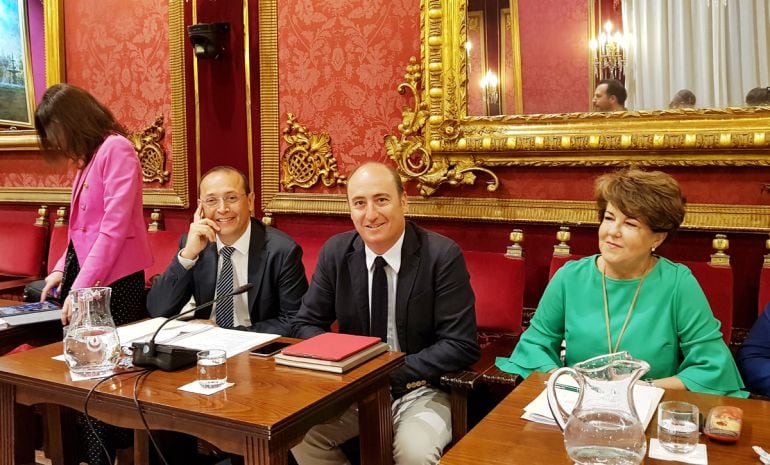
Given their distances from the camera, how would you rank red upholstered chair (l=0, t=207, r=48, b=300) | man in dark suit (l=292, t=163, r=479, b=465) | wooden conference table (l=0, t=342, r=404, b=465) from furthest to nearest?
red upholstered chair (l=0, t=207, r=48, b=300), man in dark suit (l=292, t=163, r=479, b=465), wooden conference table (l=0, t=342, r=404, b=465)

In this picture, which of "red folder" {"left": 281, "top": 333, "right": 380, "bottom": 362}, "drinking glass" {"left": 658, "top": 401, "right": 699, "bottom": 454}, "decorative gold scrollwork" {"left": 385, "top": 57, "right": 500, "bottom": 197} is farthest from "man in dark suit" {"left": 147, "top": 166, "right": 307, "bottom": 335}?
"drinking glass" {"left": 658, "top": 401, "right": 699, "bottom": 454}

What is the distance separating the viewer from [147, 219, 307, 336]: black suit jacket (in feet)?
8.36

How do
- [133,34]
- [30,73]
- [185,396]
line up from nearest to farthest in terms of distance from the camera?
[185,396] < [133,34] < [30,73]

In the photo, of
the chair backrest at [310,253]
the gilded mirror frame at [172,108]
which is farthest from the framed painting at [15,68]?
the chair backrest at [310,253]

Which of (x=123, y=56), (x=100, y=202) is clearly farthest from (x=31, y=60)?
(x=100, y=202)

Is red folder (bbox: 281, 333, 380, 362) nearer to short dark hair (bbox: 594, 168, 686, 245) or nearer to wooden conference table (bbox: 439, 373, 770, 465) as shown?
wooden conference table (bbox: 439, 373, 770, 465)

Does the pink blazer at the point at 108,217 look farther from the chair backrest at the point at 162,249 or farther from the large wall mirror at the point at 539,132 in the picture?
the large wall mirror at the point at 539,132

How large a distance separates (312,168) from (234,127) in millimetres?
541

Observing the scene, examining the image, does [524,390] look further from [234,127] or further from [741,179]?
[234,127]

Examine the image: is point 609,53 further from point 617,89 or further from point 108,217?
point 108,217

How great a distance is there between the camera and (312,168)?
11.5 feet

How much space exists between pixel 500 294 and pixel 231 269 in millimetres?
1025

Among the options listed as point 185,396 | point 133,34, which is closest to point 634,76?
point 185,396

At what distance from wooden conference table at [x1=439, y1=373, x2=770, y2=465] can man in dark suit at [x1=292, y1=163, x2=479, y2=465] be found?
0.62 meters
